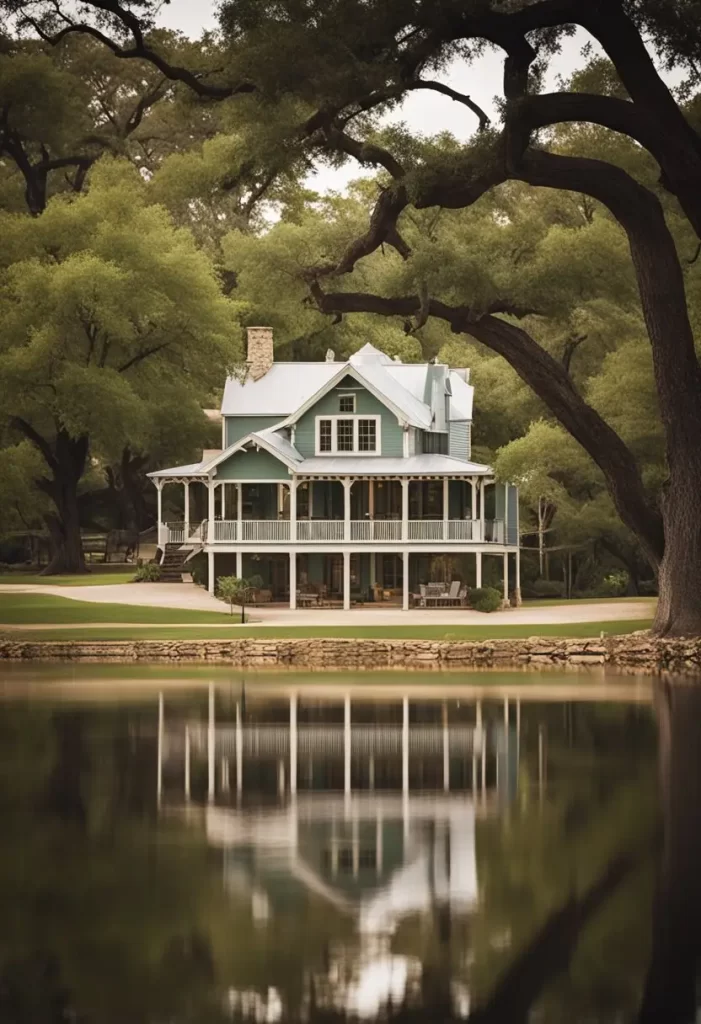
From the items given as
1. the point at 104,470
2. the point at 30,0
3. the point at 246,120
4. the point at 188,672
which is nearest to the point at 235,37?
the point at 246,120

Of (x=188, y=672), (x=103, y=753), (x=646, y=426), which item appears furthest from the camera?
(x=646, y=426)

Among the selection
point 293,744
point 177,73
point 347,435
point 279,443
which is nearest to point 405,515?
point 347,435

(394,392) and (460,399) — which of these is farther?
(460,399)

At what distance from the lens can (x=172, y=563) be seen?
204ft

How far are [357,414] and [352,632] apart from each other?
53.0ft

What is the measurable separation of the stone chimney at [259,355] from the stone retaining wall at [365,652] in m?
24.6

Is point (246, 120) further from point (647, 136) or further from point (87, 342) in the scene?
point (87, 342)

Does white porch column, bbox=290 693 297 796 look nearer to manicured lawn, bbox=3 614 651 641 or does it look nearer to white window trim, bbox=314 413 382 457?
manicured lawn, bbox=3 614 651 641

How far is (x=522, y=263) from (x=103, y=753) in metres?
26.7

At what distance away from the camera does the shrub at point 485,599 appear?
2094 inches

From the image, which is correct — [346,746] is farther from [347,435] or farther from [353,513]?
[353,513]

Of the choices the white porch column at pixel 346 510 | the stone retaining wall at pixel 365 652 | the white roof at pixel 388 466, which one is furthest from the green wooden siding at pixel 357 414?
the stone retaining wall at pixel 365 652

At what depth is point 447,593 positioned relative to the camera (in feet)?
184

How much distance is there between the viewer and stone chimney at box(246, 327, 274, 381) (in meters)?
65.3
